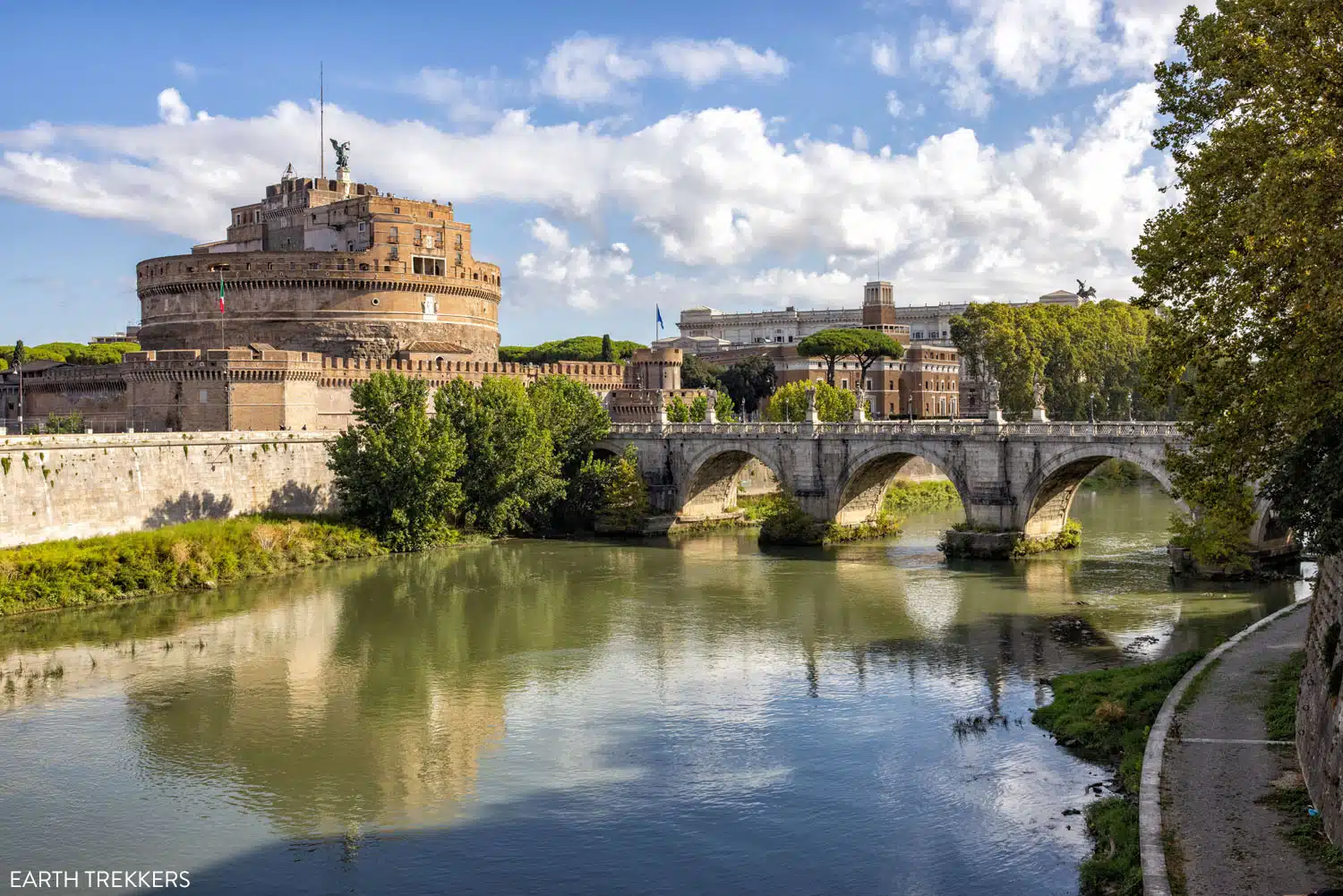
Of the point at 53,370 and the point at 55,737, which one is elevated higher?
the point at 53,370

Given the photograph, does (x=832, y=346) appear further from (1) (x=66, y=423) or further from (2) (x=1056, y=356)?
(1) (x=66, y=423)

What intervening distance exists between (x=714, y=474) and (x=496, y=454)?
965 centimetres

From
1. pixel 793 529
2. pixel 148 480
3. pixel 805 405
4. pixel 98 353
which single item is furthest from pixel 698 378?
pixel 148 480

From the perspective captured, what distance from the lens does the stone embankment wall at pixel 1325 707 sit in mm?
11359

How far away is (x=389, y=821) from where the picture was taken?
16.0m

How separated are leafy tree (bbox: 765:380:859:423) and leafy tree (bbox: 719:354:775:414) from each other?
14836 mm

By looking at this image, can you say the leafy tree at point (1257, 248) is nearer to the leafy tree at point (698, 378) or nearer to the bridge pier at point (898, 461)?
the bridge pier at point (898, 461)

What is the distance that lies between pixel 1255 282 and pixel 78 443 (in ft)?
99.4

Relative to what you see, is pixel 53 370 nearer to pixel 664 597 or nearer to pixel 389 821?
pixel 664 597

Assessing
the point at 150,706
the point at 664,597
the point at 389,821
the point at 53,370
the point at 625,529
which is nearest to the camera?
the point at 389,821

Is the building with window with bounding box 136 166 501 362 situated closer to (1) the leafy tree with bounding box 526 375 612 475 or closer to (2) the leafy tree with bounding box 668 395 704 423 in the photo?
(2) the leafy tree with bounding box 668 395 704 423

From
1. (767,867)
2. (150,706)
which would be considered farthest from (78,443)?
(767,867)

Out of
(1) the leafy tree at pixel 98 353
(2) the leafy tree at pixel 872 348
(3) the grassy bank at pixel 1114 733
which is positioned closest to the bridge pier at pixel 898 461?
(3) the grassy bank at pixel 1114 733

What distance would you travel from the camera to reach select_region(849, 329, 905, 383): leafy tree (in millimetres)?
74438
